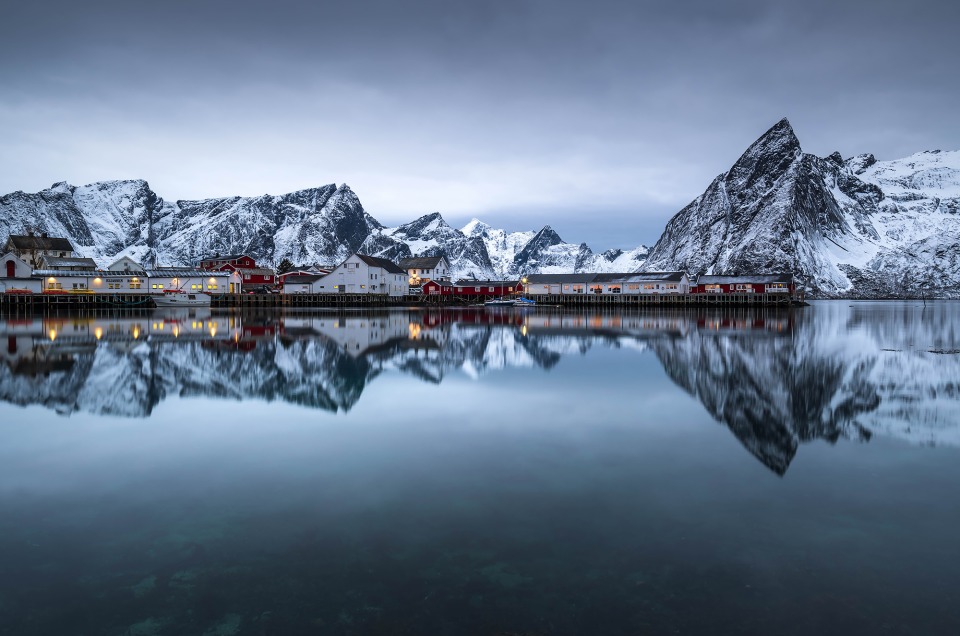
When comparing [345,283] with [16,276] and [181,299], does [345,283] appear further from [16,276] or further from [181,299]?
[16,276]

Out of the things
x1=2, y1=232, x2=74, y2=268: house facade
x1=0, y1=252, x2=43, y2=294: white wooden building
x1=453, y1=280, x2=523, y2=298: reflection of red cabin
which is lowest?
x1=453, y1=280, x2=523, y2=298: reflection of red cabin

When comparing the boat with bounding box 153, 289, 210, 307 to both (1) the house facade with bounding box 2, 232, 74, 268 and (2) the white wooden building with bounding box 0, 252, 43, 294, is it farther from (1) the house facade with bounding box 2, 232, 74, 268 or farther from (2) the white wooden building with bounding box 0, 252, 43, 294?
(1) the house facade with bounding box 2, 232, 74, 268

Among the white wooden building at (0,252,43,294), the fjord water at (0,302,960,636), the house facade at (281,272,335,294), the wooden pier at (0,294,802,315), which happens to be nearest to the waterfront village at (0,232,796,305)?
the house facade at (281,272,335,294)

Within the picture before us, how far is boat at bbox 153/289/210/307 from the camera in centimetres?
8138

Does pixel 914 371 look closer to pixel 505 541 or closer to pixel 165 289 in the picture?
pixel 505 541

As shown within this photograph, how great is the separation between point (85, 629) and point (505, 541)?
4.19 meters

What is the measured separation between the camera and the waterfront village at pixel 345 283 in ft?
267

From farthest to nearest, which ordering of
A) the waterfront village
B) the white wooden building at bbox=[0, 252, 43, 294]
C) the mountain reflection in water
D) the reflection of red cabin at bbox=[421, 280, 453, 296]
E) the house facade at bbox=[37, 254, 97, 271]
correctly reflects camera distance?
the reflection of red cabin at bbox=[421, 280, 453, 296] < the house facade at bbox=[37, 254, 97, 271] < the waterfront village < the white wooden building at bbox=[0, 252, 43, 294] < the mountain reflection in water

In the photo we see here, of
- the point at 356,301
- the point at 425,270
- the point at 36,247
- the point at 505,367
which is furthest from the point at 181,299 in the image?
the point at 505,367

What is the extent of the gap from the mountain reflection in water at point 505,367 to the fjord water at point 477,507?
197mm

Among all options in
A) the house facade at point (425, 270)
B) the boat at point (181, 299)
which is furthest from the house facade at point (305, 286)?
the house facade at point (425, 270)

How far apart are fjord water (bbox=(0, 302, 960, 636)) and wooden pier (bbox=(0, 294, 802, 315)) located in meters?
68.0

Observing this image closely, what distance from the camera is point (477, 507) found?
8.11 metres

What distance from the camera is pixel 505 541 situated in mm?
6980
